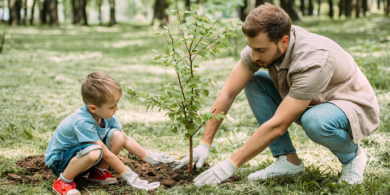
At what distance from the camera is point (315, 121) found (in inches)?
91.7

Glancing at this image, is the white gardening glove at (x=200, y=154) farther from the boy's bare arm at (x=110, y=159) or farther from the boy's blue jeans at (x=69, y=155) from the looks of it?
the boy's blue jeans at (x=69, y=155)

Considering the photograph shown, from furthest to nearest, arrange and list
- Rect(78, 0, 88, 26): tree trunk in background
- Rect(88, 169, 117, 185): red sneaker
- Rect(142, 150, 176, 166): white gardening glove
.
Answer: Rect(78, 0, 88, 26): tree trunk in background → Rect(142, 150, 176, 166): white gardening glove → Rect(88, 169, 117, 185): red sneaker

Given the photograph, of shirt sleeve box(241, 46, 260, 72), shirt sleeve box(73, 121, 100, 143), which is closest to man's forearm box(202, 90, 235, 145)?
shirt sleeve box(241, 46, 260, 72)

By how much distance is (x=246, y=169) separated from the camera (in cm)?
296

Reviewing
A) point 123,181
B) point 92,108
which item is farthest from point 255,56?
point 123,181

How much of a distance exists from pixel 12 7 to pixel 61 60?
1209 cm

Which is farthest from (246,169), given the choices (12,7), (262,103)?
(12,7)

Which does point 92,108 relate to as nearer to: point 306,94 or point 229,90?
point 229,90

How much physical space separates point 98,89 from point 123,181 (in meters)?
0.84

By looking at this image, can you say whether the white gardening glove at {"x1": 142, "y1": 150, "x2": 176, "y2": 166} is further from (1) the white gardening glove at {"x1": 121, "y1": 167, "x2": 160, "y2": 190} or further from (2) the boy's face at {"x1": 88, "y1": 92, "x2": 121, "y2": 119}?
(2) the boy's face at {"x1": 88, "y1": 92, "x2": 121, "y2": 119}

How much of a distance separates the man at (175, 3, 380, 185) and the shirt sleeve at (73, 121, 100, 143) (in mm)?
872

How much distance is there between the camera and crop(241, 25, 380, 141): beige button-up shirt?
2207 mm

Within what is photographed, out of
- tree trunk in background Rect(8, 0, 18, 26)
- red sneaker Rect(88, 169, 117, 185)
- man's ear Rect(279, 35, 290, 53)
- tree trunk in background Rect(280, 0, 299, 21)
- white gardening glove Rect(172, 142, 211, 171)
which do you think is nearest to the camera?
man's ear Rect(279, 35, 290, 53)

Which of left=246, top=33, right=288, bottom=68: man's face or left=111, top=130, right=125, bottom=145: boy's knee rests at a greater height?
left=246, top=33, right=288, bottom=68: man's face
